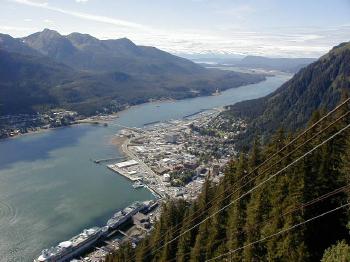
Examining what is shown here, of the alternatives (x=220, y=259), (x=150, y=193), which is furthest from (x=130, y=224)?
(x=220, y=259)

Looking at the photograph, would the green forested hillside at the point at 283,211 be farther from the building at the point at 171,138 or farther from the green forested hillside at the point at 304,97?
the building at the point at 171,138

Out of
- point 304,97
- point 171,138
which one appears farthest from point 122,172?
point 304,97

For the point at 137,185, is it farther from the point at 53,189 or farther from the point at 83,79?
the point at 83,79

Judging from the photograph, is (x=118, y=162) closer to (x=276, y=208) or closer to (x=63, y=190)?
(x=63, y=190)

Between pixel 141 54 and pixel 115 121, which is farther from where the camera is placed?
pixel 141 54

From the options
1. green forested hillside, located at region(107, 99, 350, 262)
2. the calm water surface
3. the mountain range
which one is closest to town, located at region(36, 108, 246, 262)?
the calm water surface

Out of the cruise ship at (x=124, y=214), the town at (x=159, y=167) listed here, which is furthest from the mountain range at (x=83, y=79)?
the cruise ship at (x=124, y=214)

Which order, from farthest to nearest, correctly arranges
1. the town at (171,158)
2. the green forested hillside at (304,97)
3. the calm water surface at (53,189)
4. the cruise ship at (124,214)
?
the green forested hillside at (304,97), the town at (171,158), the cruise ship at (124,214), the calm water surface at (53,189)
